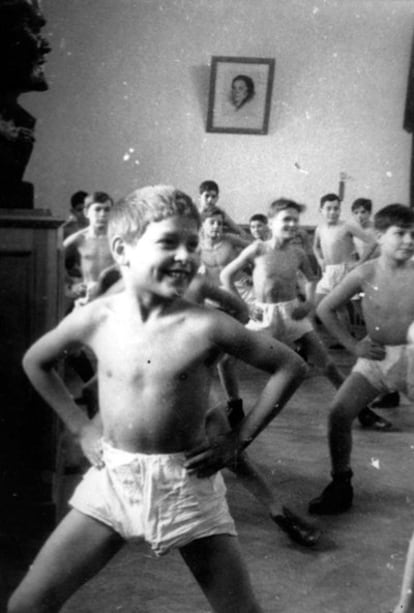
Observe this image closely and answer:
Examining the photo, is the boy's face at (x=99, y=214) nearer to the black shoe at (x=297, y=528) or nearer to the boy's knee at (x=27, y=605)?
the black shoe at (x=297, y=528)

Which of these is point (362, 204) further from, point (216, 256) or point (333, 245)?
point (216, 256)

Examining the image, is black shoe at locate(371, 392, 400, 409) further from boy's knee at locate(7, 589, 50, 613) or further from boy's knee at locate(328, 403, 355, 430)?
boy's knee at locate(7, 589, 50, 613)

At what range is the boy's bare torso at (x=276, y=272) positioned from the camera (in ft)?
14.1

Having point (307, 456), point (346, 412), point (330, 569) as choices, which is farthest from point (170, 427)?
point (307, 456)

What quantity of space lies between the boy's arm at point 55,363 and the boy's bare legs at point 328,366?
2102 millimetres

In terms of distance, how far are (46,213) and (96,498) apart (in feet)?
3.85

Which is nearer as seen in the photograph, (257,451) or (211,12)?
(257,451)

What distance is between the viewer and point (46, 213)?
2.41 meters

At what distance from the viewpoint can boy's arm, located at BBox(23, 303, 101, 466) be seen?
1525 mm

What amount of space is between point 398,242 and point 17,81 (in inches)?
56.0

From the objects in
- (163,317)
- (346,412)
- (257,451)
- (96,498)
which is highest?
(163,317)

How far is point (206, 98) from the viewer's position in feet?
25.2

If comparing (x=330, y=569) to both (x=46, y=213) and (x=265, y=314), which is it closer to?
(x=46, y=213)

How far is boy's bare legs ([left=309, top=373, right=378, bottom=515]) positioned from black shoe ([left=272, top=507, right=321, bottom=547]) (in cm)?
28
